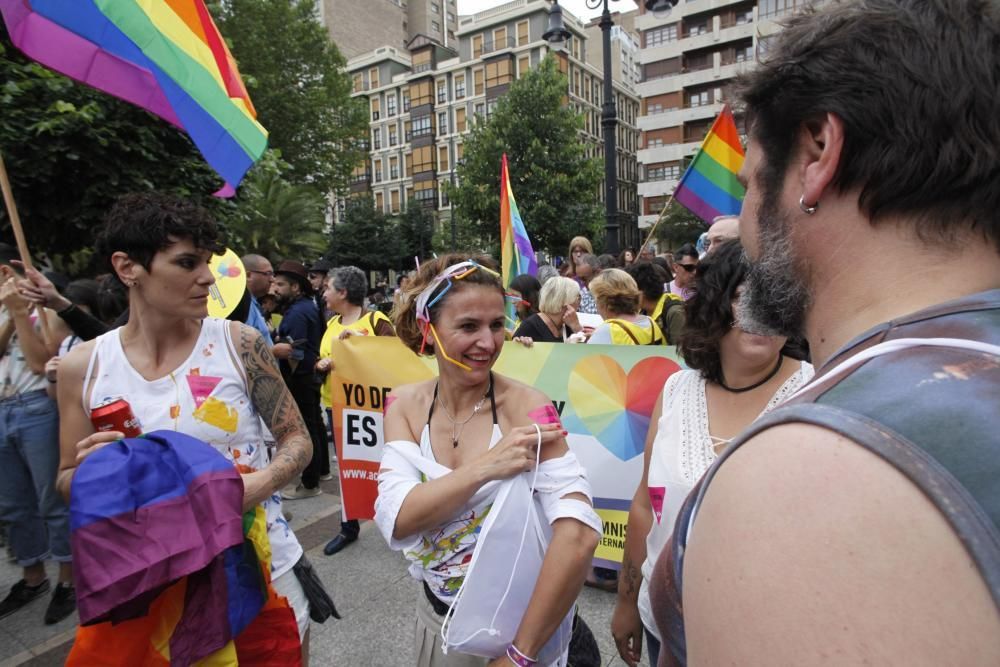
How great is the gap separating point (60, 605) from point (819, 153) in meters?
4.66

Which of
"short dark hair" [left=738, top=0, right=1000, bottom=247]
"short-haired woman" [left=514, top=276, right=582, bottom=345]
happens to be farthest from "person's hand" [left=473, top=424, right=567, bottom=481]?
"short-haired woman" [left=514, top=276, right=582, bottom=345]

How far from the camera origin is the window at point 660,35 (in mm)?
47781

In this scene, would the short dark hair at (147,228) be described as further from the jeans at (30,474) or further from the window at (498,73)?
the window at (498,73)

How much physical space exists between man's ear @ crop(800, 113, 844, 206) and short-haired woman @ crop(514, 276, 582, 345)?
3987 millimetres

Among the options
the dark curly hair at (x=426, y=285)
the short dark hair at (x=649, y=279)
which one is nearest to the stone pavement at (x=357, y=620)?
the dark curly hair at (x=426, y=285)

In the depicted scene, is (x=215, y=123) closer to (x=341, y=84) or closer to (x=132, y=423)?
(x=132, y=423)

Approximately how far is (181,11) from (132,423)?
2552 millimetres

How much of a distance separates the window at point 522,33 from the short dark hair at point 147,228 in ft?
200

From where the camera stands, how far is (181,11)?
3094mm

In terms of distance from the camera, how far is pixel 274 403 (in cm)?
225

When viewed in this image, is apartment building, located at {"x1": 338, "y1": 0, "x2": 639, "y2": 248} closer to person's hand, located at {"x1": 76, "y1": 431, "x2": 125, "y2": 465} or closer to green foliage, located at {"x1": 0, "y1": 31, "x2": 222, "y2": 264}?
green foliage, located at {"x1": 0, "y1": 31, "x2": 222, "y2": 264}

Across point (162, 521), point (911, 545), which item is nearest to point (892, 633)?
point (911, 545)

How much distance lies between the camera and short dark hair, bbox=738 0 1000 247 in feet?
2.25

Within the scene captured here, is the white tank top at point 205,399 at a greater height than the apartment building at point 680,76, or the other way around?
the apartment building at point 680,76
